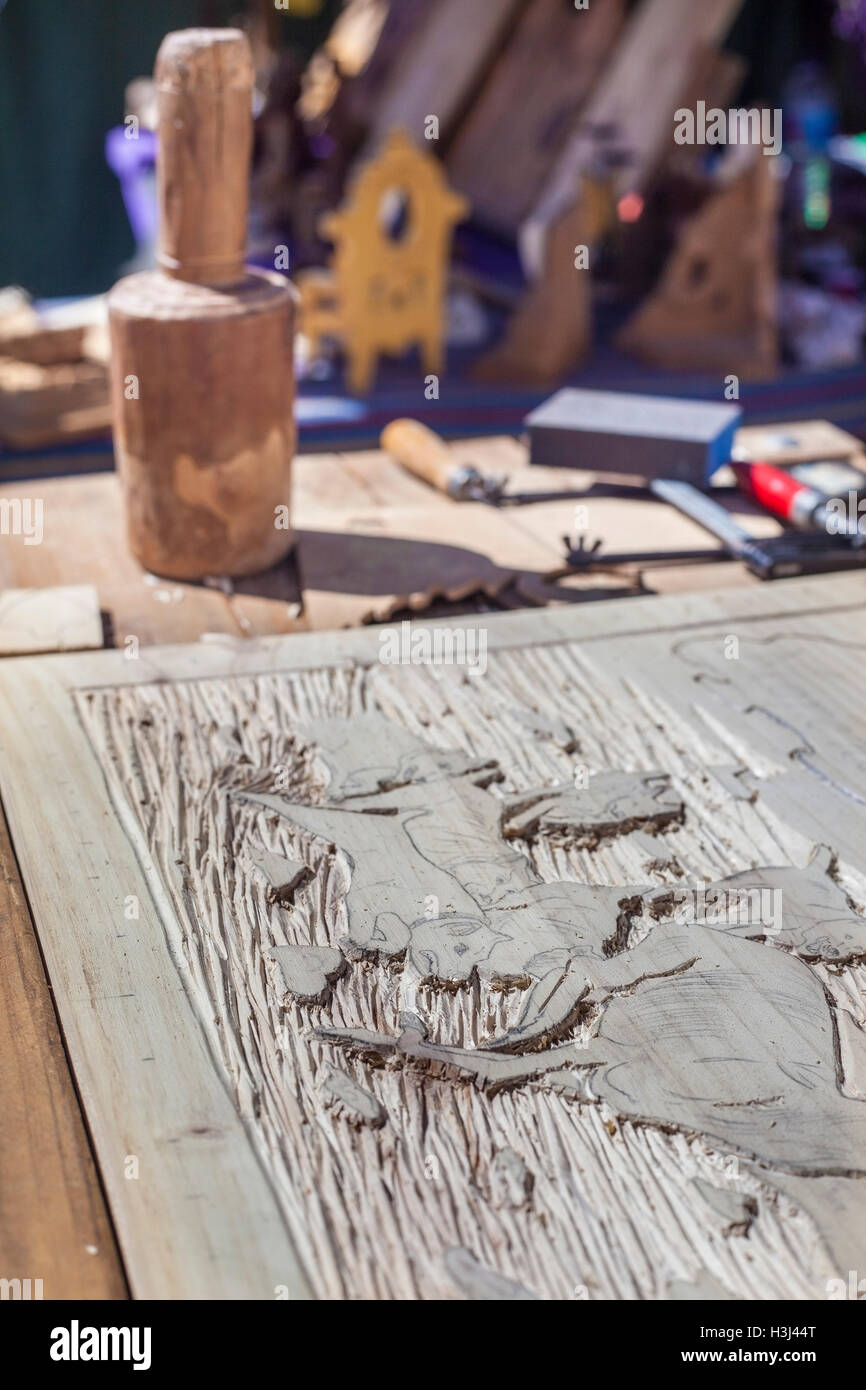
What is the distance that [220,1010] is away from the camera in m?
1.09

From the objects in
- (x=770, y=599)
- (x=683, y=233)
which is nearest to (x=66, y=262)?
(x=683, y=233)

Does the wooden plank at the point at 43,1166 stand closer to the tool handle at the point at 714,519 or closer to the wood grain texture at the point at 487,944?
the wood grain texture at the point at 487,944

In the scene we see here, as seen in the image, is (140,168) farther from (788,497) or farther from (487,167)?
(788,497)

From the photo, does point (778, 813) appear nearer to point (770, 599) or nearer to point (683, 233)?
point (770, 599)

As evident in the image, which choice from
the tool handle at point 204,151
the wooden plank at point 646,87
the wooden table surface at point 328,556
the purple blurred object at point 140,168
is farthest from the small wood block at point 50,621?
the purple blurred object at point 140,168

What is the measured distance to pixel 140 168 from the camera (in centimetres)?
368

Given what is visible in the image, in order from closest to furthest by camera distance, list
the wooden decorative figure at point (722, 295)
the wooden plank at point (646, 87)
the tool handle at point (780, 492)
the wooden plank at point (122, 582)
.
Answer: the wooden plank at point (122, 582) → the tool handle at point (780, 492) → the wooden decorative figure at point (722, 295) → the wooden plank at point (646, 87)

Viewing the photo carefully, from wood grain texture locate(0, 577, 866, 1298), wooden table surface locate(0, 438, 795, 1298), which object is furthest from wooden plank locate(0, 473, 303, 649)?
wood grain texture locate(0, 577, 866, 1298)

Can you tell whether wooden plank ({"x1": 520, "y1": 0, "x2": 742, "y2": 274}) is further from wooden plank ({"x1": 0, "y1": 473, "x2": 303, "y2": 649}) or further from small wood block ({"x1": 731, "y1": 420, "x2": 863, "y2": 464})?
wooden plank ({"x1": 0, "y1": 473, "x2": 303, "y2": 649})

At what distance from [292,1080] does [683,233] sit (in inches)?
97.5

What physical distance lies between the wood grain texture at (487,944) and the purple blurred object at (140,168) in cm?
242

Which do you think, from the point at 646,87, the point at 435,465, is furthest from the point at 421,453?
the point at 646,87

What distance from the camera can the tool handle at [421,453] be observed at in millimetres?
2242

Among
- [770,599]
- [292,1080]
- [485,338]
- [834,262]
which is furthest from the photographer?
[834,262]
